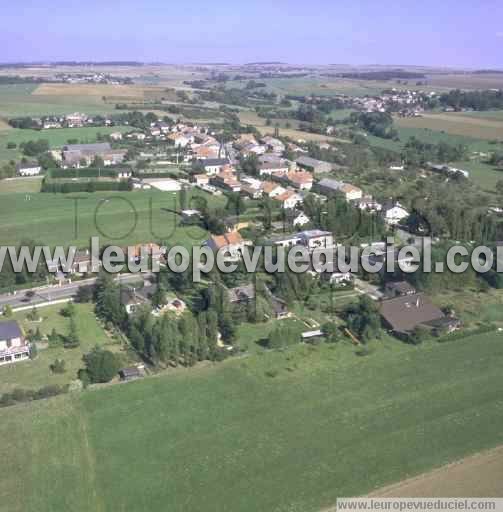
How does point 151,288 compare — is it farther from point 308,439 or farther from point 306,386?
point 308,439

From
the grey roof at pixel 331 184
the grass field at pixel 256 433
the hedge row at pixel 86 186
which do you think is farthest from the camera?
the hedge row at pixel 86 186

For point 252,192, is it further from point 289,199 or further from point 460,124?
point 460,124

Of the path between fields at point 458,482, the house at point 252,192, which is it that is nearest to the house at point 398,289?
the path between fields at point 458,482

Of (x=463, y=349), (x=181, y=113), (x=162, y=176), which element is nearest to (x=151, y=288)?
(x=463, y=349)

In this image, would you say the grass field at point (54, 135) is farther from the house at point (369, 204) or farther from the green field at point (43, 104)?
the house at point (369, 204)

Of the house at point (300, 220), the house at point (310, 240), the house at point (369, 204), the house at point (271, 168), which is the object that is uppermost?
the house at point (271, 168)

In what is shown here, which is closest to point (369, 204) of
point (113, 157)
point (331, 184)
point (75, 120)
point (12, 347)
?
point (331, 184)
